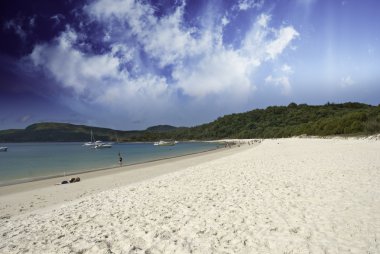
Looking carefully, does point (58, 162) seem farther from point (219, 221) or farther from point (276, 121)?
point (276, 121)

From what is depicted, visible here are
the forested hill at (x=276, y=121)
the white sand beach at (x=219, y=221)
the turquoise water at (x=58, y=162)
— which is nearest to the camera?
the white sand beach at (x=219, y=221)

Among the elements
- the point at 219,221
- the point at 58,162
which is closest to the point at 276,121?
the point at 58,162

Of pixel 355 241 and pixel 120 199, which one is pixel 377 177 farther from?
pixel 120 199

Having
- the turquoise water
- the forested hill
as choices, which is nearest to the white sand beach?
the turquoise water

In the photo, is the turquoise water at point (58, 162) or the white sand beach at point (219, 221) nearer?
the white sand beach at point (219, 221)

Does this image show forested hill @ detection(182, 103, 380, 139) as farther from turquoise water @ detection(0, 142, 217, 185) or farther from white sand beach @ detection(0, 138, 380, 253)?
white sand beach @ detection(0, 138, 380, 253)

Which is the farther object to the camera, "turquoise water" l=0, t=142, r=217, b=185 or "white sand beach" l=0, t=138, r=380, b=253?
"turquoise water" l=0, t=142, r=217, b=185

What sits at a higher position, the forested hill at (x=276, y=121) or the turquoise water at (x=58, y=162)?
the forested hill at (x=276, y=121)

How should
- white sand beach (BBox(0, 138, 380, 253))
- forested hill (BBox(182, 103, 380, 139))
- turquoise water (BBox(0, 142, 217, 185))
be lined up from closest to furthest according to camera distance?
1. white sand beach (BBox(0, 138, 380, 253))
2. turquoise water (BBox(0, 142, 217, 185))
3. forested hill (BBox(182, 103, 380, 139))

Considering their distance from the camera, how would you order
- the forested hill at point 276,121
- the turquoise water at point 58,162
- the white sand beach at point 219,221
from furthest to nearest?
1. the forested hill at point 276,121
2. the turquoise water at point 58,162
3. the white sand beach at point 219,221

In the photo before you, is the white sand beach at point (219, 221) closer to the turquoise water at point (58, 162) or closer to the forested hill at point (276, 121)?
the turquoise water at point (58, 162)

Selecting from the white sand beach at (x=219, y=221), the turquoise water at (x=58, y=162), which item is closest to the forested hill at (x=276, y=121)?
the turquoise water at (x=58, y=162)

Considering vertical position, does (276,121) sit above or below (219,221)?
above

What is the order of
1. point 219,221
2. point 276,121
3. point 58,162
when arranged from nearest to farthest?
point 219,221 < point 58,162 < point 276,121
